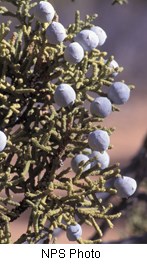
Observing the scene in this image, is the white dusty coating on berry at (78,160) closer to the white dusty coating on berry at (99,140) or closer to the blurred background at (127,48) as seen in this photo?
the white dusty coating on berry at (99,140)

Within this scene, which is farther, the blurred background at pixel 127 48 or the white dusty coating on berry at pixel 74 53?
the blurred background at pixel 127 48

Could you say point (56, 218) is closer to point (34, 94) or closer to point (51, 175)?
point (51, 175)

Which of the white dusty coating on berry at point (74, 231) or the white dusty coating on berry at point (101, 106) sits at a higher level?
the white dusty coating on berry at point (101, 106)

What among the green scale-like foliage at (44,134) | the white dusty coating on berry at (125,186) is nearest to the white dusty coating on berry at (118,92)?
→ the green scale-like foliage at (44,134)

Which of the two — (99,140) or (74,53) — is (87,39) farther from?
(99,140)

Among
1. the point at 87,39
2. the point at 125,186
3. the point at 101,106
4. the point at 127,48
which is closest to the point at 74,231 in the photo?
the point at 125,186

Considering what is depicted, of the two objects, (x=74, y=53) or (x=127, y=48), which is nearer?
(x=74, y=53)
